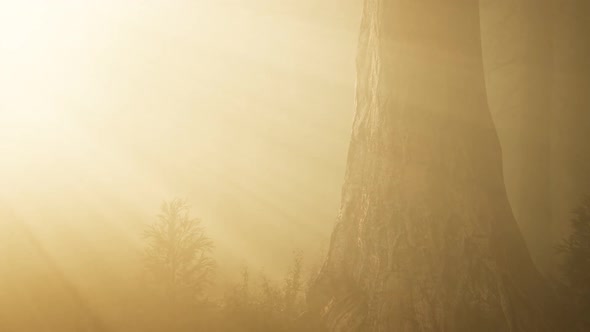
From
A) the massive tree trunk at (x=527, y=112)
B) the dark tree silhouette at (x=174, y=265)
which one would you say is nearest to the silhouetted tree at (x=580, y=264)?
the massive tree trunk at (x=527, y=112)

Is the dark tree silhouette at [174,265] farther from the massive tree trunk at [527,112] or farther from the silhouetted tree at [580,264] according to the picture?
the massive tree trunk at [527,112]

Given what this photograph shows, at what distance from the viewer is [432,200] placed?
22.9 feet

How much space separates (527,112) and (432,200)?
353 inches

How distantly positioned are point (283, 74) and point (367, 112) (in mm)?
19867

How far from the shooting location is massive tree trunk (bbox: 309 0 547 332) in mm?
6617

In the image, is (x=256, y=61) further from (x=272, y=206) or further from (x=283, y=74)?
(x=272, y=206)

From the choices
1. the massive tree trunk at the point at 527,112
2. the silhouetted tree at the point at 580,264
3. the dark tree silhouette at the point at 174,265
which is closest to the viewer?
the silhouetted tree at the point at 580,264

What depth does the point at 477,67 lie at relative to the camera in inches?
297

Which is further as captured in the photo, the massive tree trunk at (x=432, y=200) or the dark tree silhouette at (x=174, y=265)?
the dark tree silhouette at (x=174, y=265)

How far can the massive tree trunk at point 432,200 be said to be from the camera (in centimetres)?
662

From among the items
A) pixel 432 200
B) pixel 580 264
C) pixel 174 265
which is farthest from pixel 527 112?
pixel 174 265

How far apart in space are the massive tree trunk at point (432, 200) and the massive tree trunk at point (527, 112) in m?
5.99

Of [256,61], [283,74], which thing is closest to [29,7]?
[256,61]

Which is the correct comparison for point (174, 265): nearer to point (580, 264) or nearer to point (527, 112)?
point (580, 264)
